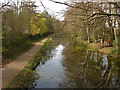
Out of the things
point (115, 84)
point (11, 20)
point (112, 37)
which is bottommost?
point (115, 84)

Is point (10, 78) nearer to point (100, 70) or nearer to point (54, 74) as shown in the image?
point (54, 74)

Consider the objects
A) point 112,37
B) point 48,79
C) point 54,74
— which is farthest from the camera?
point 112,37

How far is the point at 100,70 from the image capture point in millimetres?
8484

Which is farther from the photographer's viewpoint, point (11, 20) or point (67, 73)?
point (11, 20)

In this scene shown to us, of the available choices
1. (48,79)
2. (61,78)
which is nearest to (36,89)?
(48,79)

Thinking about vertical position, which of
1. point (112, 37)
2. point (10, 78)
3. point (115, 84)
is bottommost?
point (115, 84)

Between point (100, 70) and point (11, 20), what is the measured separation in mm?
9710

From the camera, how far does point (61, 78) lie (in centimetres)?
721

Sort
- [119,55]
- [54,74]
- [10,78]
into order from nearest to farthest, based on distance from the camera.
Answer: [10,78] < [54,74] < [119,55]

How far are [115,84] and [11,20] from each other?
1087cm

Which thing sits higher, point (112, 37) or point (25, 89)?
point (112, 37)

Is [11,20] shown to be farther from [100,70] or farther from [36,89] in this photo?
[100,70]

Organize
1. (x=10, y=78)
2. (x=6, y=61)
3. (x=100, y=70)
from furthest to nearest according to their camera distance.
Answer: (x=6, y=61) < (x=100, y=70) < (x=10, y=78)

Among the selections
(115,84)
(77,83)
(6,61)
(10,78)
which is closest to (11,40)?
(6,61)
